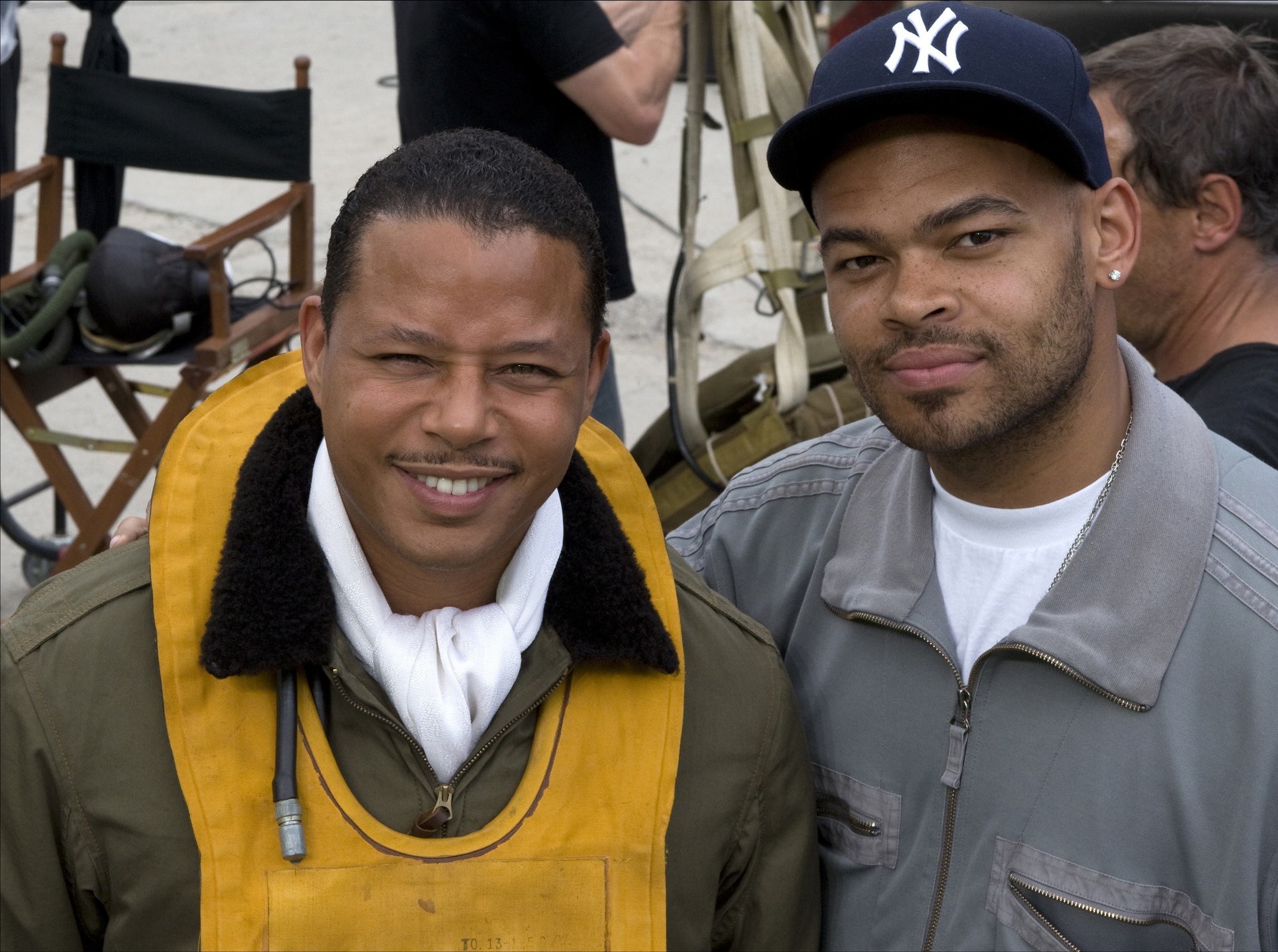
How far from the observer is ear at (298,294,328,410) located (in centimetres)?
172

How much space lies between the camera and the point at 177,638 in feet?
5.19

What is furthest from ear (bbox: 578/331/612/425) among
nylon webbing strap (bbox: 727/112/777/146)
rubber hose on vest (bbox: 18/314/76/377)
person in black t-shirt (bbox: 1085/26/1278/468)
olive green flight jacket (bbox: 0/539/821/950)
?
rubber hose on vest (bbox: 18/314/76/377)

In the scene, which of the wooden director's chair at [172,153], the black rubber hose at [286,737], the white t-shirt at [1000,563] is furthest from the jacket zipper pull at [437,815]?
the wooden director's chair at [172,153]

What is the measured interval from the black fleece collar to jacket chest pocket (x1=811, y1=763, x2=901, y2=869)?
33cm

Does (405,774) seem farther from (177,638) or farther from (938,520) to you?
(938,520)

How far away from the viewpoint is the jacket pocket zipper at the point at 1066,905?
1.64m

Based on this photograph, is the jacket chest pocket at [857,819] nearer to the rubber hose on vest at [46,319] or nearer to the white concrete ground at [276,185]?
the rubber hose on vest at [46,319]

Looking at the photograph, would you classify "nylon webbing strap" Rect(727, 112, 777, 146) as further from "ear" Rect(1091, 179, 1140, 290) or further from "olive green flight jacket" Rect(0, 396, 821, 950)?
"olive green flight jacket" Rect(0, 396, 821, 950)

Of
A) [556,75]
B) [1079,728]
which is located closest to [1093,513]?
[1079,728]

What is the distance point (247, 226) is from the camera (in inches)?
161

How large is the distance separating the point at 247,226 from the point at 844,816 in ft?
9.46

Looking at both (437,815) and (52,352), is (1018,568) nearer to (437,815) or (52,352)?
(437,815)

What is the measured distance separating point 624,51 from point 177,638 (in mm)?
2300

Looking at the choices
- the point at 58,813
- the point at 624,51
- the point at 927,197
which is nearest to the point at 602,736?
the point at 58,813
